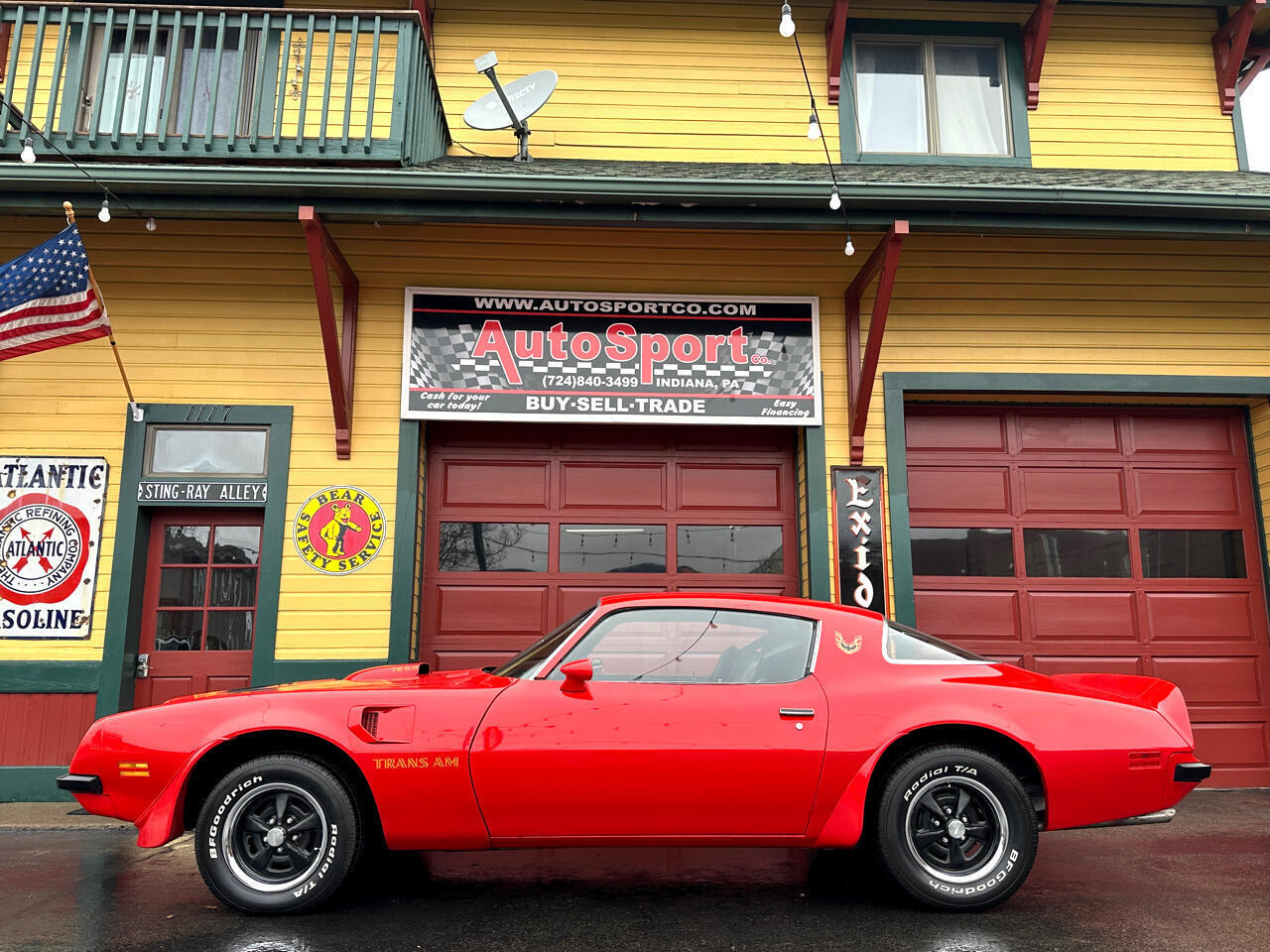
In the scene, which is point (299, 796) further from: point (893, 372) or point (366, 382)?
point (893, 372)

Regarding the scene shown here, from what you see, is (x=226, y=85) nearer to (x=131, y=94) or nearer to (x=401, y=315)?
(x=131, y=94)

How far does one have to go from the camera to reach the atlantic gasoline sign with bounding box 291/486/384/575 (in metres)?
7.09

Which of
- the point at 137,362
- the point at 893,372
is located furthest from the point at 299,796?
the point at 893,372

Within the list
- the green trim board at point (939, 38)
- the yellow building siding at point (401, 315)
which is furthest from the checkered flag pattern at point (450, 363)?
the green trim board at point (939, 38)

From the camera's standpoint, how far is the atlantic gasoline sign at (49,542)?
688cm

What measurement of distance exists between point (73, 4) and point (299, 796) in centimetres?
648

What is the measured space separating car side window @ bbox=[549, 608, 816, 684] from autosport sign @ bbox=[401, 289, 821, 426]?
345 cm

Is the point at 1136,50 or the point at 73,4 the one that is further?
the point at 1136,50

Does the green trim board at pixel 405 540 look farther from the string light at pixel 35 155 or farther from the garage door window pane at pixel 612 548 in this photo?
the string light at pixel 35 155

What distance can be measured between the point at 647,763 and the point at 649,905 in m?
0.63

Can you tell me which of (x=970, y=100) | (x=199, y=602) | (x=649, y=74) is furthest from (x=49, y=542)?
(x=970, y=100)

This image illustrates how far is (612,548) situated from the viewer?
7.59m

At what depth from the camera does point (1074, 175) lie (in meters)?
7.38

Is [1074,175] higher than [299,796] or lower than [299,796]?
higher
